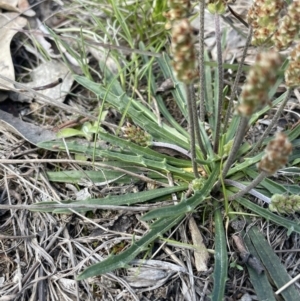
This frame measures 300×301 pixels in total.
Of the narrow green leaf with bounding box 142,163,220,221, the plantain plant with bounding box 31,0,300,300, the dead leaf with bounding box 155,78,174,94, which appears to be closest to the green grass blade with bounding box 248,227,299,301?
the plantain plant with bounding box 31,0,300,300

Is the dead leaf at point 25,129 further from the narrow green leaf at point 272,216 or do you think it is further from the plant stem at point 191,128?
the narrow green leaf at point 272,216

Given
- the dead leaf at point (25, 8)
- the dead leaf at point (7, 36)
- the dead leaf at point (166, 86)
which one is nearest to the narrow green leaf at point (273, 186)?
the dead leaf at point (166, 86)

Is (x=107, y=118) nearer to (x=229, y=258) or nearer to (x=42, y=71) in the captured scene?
(x=42, y=71)

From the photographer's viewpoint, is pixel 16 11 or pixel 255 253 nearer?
pixel 255 253

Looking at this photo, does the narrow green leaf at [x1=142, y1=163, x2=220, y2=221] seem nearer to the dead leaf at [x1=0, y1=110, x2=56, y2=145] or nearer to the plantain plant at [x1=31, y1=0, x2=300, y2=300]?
the plantain plant at [x1=31, y1=0, x2=300, y2=300]

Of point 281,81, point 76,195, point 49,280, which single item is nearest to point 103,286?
point 49,280

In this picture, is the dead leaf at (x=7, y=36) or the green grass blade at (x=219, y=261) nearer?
the green grass blade at (x=219, y=261)

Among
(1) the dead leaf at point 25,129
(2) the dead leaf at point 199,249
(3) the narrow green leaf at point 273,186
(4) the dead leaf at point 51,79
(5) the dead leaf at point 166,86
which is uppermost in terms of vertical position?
(5) the dead leaf at point 166,86
